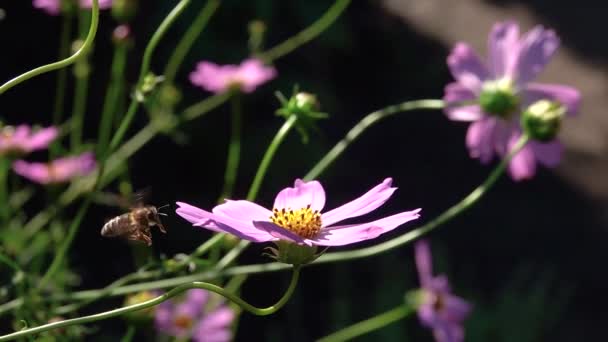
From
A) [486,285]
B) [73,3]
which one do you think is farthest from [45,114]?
[486,285]

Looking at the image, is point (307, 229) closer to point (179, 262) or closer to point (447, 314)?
point (179, 262)

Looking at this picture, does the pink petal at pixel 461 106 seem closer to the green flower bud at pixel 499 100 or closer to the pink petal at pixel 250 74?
the green flower bud at pixel 499 100

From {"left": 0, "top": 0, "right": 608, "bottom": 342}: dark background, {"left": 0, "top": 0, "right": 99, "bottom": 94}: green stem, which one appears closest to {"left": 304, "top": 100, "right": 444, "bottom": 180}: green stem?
{"left": 0, "top": 0, "right": 99, "bottom": 94}: green stem

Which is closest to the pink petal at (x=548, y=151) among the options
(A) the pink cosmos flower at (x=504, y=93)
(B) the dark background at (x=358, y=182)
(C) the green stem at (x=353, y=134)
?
(A) the pink cosmos flower at (x=504, y=93)

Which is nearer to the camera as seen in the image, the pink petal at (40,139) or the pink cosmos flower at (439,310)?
the pink petal at (40,139)

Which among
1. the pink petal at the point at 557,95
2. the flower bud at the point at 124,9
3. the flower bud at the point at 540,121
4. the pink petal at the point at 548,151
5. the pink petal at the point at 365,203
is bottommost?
the pink petal at the point at 365,203

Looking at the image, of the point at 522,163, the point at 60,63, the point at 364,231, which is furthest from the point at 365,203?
the point at 522,163
